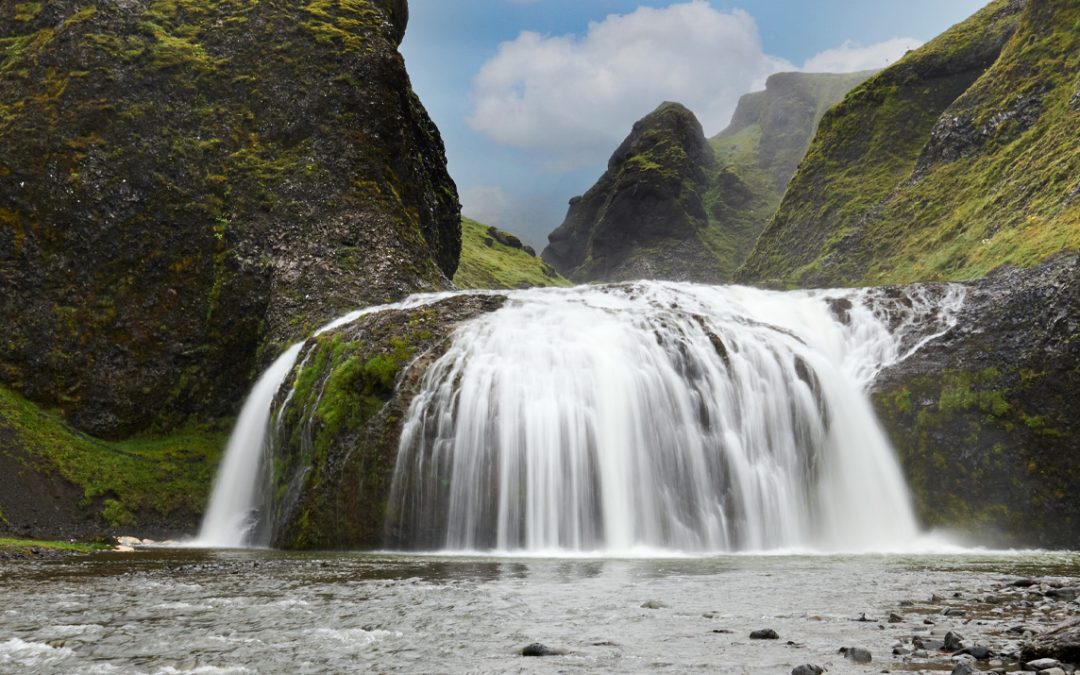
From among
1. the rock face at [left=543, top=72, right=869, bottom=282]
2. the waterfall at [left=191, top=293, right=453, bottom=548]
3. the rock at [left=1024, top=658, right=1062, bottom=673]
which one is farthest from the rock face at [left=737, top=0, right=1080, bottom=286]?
the rock face at [left=543, top=72, right=869, bottom=282]

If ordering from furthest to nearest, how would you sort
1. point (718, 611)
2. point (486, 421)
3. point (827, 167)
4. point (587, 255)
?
point (587, 255) < point (827, 167) < point (486, 421) < point (718, 611)

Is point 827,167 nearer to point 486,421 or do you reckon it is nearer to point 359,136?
point 359,136

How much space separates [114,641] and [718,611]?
6.65 meters

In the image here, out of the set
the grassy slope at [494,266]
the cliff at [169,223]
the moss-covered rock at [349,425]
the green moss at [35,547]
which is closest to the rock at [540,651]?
the moss-covered rock at [349,425]

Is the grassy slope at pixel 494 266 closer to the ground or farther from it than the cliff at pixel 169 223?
farther from it

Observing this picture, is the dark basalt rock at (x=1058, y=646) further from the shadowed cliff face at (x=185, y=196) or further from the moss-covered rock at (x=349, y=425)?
the shadowed cliff face at (x=185, y=196)

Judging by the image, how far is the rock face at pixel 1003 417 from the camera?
69.0 ft

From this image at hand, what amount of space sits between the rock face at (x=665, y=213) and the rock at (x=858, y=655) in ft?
459

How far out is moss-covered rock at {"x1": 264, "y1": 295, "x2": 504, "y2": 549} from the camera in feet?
65.1

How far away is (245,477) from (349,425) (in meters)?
6.69

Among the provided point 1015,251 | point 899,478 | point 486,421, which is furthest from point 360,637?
point 1015,251

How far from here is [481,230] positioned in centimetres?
13450

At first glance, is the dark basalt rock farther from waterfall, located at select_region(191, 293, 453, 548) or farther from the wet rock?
waterfall, located at select_region(191, 293, 453, 548)

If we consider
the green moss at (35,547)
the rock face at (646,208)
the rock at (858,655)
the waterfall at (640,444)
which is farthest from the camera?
the rock face at (646,208)
